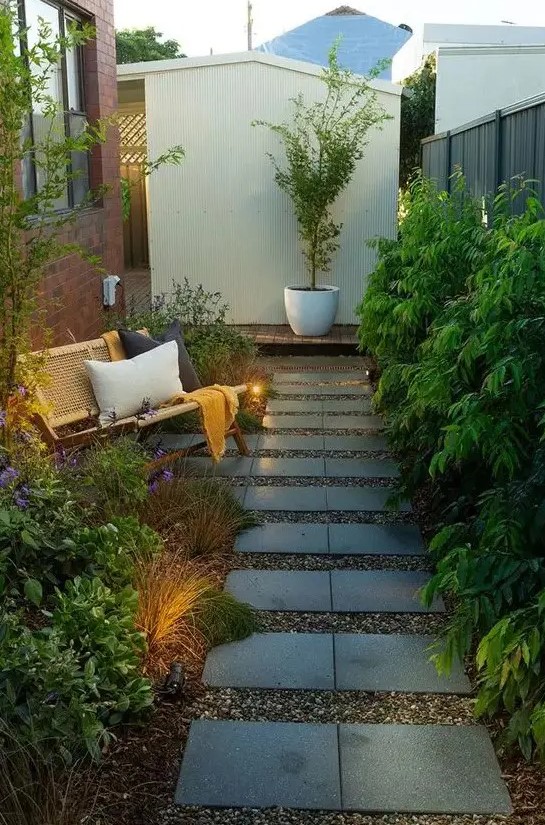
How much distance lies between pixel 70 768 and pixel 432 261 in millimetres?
3311

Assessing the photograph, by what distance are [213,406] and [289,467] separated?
66 centimetres

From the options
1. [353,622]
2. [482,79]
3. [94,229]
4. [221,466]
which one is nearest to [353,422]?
[221,466]

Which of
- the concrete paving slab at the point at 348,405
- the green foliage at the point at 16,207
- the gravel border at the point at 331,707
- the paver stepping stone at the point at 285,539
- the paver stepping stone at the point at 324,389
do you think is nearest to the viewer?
the gravel border at the point at 331,707

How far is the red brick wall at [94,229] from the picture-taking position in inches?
280

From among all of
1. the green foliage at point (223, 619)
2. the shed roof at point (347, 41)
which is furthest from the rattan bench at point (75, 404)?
the shed roof at point (347, 41)

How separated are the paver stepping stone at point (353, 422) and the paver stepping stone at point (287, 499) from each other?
1.46 m

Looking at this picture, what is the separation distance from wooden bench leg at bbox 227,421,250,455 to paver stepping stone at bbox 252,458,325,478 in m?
0.11

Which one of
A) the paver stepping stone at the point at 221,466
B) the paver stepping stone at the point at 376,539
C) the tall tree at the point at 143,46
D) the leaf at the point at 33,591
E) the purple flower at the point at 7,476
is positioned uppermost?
the tall tree at the point at 143,46

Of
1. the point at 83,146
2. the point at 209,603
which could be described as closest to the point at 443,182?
the point at 83,146

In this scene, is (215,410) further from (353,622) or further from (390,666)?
(390,666)

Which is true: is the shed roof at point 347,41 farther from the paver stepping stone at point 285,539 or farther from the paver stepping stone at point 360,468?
the paver stepping stone at point 285,539

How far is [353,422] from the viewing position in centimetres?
720

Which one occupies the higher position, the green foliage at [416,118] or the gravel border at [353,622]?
the green foliage at [416,118]

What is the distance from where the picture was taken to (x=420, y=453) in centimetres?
503
